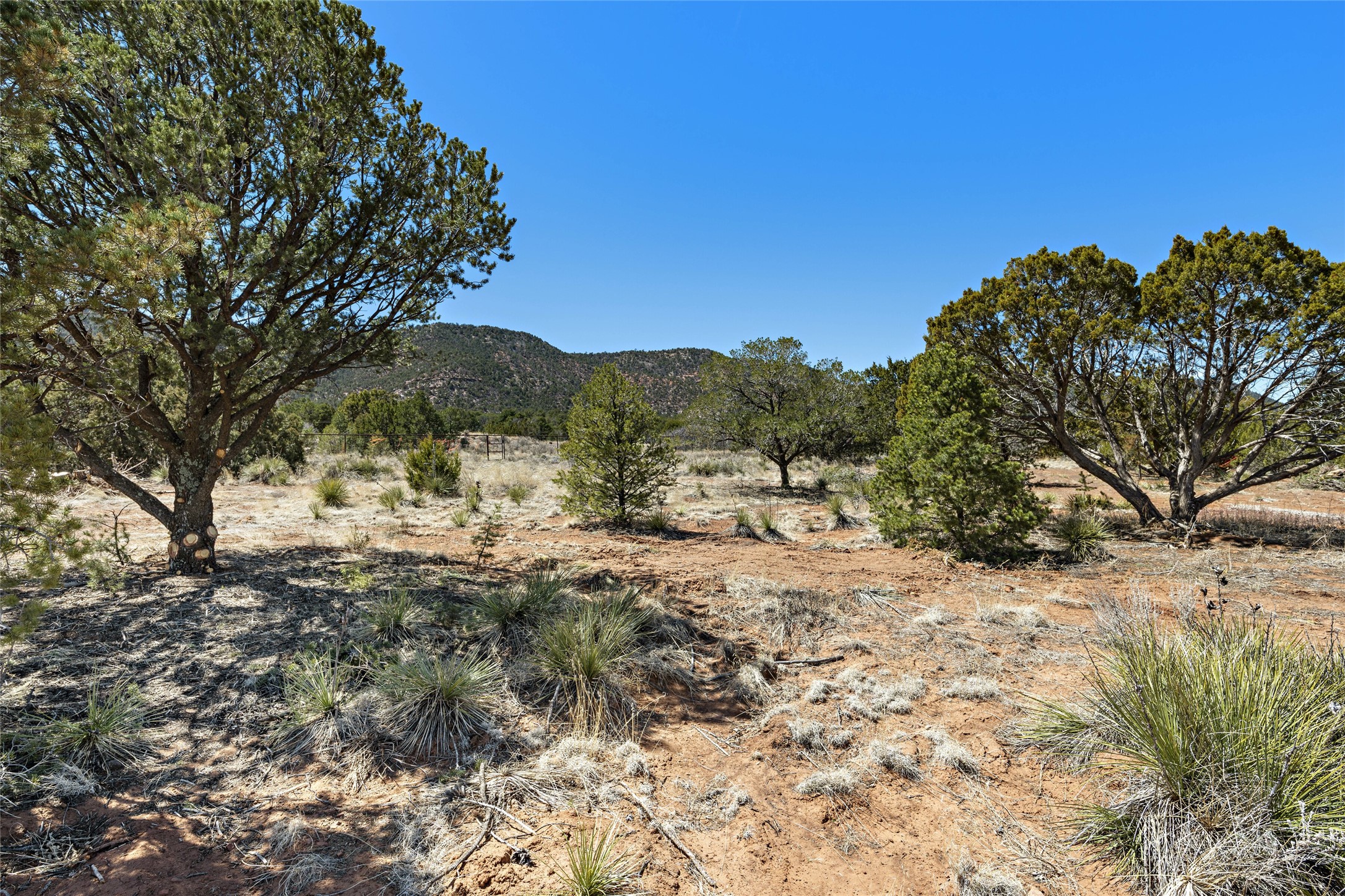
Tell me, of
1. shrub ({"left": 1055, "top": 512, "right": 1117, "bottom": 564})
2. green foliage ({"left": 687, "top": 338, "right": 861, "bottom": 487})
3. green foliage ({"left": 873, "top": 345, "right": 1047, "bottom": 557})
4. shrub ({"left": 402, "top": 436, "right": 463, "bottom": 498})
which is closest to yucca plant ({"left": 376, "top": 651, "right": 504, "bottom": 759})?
green foliage ({"left": 873, "top": 345, "right": 1047, "bottom": 557})

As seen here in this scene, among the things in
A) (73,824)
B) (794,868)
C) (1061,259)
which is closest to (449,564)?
(73,824)

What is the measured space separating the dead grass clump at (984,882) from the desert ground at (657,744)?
12mm

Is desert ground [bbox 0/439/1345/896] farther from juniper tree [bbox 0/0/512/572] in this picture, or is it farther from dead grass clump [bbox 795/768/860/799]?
juniper tree [bbox 0/0/512/572]

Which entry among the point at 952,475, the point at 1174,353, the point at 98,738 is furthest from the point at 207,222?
the point at 1174,353

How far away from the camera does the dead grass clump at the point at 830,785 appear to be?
3566 mm

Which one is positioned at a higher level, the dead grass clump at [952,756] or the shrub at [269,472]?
the shrub at [269,472]

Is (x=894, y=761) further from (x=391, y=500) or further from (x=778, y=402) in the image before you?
(x=778, y=402)

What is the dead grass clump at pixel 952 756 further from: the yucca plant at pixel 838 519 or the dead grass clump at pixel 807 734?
the yucca plant at pixel 838 519

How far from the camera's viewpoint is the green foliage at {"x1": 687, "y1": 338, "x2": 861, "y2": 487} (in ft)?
64.2

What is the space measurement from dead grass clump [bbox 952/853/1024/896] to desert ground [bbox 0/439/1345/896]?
0.04 feet

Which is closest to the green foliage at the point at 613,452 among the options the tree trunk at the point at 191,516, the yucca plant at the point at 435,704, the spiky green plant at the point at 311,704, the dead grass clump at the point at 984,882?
the tree trunk at the point at 191,516

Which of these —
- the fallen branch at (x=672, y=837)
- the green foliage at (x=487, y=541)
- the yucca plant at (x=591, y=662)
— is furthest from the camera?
the green foliage at (x=487, y=541)

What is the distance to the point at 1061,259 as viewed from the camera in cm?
1116

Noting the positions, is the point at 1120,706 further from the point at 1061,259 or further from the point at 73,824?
the point at 1061,259
